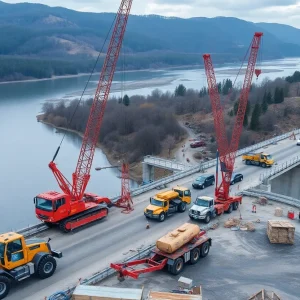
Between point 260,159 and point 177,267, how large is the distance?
90.0ft

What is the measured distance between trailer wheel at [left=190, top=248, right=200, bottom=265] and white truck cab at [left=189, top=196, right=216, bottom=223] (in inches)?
219

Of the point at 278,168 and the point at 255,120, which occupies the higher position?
the point at 255,120

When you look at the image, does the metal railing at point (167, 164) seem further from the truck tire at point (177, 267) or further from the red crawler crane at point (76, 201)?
the truck tire at point (177, 267)

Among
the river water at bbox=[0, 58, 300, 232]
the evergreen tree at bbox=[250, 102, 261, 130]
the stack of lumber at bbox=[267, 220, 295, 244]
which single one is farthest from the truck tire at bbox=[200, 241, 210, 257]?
the evergreen tree at bbox=[250, 102, 261, 130]

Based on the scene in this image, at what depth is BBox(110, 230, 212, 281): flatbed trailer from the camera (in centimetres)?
2019

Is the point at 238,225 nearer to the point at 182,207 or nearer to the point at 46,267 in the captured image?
the point at 182,207

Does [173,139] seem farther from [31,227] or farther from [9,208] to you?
[31,227]

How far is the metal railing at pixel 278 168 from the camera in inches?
1628

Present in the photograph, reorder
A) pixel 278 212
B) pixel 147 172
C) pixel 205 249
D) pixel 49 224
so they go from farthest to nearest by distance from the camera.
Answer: pixel 147 172
pixel 278 212
pixel 49 224
pixel 205 249

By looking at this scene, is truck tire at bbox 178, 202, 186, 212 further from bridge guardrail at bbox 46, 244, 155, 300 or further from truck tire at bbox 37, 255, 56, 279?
truck tire at bbox 37, 255, 56, 279

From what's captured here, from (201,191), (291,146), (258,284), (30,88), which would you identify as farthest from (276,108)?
(30,88)

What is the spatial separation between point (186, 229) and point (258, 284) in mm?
4508

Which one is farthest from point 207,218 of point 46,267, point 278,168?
point 278,168

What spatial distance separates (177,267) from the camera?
69.4ft
